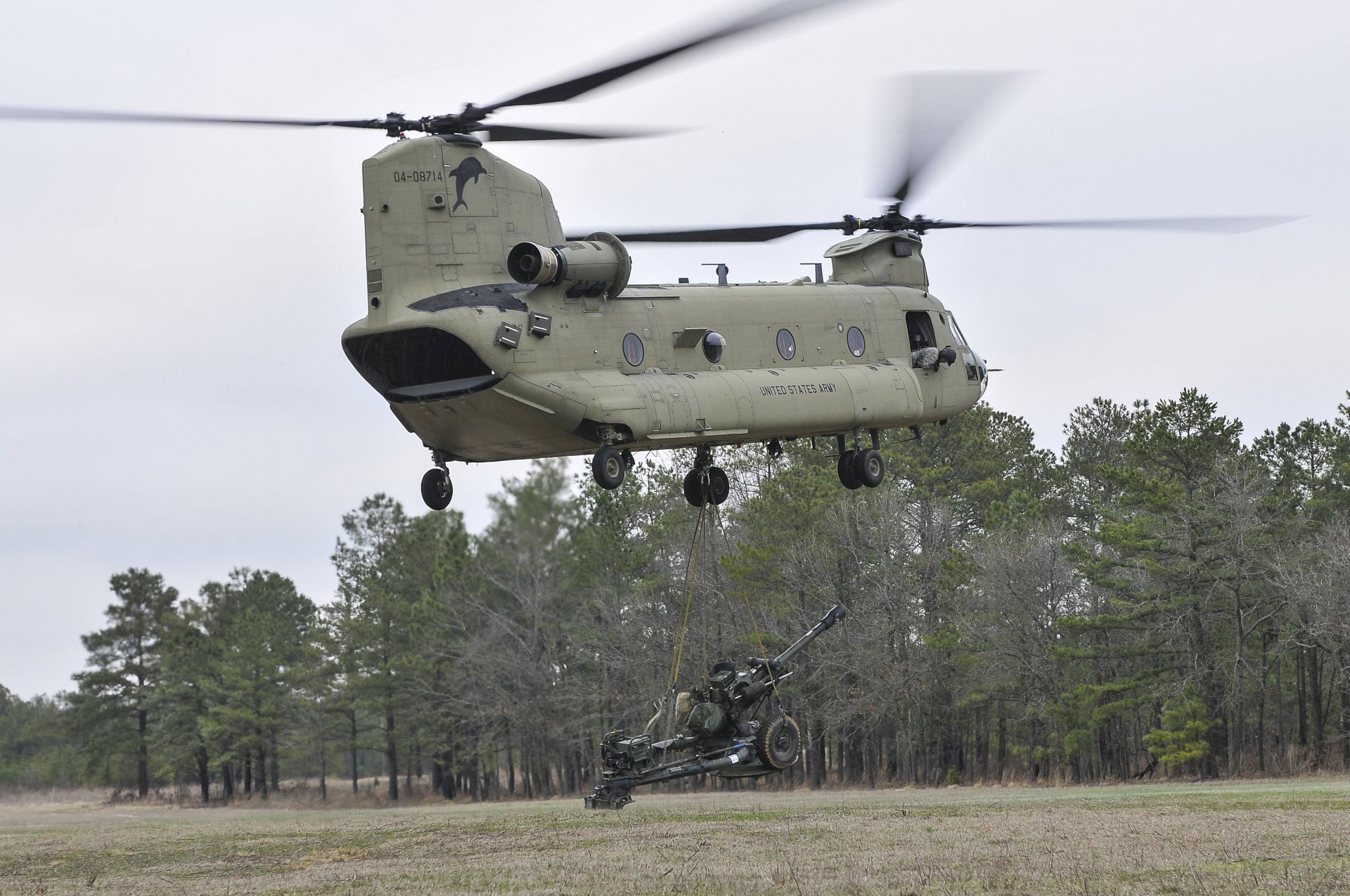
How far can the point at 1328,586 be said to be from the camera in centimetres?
5034

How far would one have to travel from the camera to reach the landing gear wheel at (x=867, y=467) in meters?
26.5

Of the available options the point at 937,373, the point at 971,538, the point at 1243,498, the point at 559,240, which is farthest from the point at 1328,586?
the point at 559,240

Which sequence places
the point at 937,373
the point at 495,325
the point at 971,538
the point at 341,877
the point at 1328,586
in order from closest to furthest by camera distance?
the point at 495,325 → the point at 341,877 → the point at 937,373 → the point at 1328,586 → the point at 971,538

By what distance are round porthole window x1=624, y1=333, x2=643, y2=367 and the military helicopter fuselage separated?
2 cm

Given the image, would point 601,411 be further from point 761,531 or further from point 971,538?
point 971,538

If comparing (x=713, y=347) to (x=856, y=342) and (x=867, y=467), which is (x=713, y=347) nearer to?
(x=856, y=342)

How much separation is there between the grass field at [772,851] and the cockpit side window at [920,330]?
8256 millimetres

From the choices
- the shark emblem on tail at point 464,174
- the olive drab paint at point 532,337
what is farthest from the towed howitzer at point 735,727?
the shark emblem on tail at point 464,174

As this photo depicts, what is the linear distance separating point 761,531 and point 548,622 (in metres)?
11.4

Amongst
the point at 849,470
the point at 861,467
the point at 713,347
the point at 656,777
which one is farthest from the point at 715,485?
the point at 656,777

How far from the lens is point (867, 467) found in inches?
1045

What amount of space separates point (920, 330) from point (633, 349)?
22.7 ft

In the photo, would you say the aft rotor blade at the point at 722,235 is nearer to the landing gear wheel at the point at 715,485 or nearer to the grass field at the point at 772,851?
the landing gear wheel at the point at 715,485

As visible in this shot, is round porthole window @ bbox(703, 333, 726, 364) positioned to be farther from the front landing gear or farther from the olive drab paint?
the front landing gear
